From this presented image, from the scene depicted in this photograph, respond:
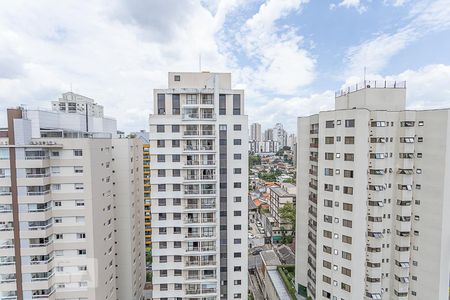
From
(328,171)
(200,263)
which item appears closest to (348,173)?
(328,171)

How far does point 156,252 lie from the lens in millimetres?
22266

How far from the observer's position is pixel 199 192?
73.2 feet

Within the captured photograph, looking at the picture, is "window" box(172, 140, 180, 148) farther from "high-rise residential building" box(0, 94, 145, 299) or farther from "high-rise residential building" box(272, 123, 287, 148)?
"high-rise residential building" box(272, 123, 287, 148)

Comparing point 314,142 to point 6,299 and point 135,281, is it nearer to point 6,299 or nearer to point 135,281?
point 135,281

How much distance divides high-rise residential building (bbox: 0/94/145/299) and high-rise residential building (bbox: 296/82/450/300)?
913 inches

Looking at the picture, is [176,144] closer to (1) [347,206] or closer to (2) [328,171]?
(2) [328,171]

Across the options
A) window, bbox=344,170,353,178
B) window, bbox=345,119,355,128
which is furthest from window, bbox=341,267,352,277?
window, bbox=345,119,355,128

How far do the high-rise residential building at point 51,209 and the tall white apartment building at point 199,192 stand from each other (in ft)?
17.3

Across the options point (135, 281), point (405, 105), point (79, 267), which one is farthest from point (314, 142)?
point (135, 281)

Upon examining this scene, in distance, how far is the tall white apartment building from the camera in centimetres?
2205

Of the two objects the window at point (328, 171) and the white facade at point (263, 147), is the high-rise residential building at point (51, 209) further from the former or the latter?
the white facade at point (263, 147)

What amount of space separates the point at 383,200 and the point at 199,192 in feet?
62.9

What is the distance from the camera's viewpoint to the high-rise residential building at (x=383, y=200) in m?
22.1

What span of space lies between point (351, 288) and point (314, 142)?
51.8ft
